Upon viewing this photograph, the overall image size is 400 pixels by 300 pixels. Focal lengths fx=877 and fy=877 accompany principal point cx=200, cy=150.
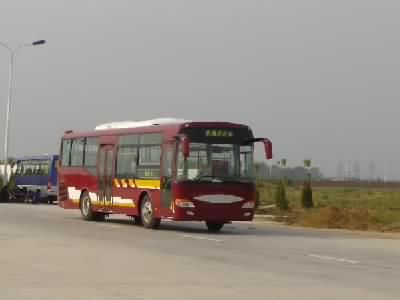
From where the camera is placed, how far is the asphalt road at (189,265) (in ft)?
36.7

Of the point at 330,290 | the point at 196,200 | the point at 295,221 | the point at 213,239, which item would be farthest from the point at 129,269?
the point at 295,221

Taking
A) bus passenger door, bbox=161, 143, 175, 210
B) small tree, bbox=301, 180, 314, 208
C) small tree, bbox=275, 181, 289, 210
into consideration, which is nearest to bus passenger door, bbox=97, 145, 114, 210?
bus passenger door, bbox=161, 143, 175, 210

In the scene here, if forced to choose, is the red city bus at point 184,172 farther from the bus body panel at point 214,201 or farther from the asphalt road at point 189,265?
the asphalt road at point 189,265

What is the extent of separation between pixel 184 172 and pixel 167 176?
0.66m

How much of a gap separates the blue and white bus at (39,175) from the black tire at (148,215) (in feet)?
80.8

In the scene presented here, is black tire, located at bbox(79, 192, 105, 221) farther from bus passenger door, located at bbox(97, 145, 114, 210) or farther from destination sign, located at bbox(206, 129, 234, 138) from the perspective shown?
destination sign, located at bbox(206, 129, 234, 138)

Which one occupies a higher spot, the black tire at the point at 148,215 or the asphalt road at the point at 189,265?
the black tire at the point at 148,215

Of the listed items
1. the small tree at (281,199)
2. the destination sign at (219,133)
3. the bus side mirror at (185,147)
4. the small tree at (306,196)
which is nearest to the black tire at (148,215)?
the bus side mirror at (185,147)

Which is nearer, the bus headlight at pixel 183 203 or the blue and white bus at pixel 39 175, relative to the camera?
the bus headlight at pixel 183 203

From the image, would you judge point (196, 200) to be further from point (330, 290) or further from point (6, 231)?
point (330, 290)

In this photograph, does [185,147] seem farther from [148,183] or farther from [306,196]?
[306,196]

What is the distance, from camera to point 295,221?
33062 mm

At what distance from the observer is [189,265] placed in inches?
577

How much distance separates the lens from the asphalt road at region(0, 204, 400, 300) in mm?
11180
